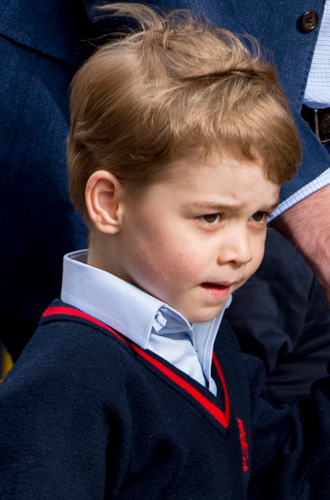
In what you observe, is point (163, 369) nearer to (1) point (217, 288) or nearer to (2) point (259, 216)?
(1) point (217, 288)

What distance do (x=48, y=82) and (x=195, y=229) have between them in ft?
1.87

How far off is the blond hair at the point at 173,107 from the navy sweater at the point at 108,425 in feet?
0.94

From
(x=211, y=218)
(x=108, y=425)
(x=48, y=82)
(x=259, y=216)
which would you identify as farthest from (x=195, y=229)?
(x=48, y=82)

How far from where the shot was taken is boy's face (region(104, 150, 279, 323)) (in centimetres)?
108

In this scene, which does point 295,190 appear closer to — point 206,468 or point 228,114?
point 228,114

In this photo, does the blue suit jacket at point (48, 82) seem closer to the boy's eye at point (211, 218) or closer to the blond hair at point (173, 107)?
the blond hair at point (173, 107)

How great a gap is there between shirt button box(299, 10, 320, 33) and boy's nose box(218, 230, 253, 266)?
0.58m

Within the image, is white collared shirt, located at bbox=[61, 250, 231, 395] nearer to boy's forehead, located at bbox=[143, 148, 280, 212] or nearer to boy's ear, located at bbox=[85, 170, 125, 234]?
boy's ear, located at bbox=[85, 170, 125, 234]

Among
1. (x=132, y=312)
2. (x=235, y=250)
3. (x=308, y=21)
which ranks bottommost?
(x=132, y=312)

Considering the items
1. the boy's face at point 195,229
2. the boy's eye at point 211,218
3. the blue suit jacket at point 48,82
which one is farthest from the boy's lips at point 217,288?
the blue suit jacket at point 48,82

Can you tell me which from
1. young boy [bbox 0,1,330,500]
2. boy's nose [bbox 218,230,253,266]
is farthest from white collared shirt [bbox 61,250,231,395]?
boy's nose [bbox 218,230,253,266]

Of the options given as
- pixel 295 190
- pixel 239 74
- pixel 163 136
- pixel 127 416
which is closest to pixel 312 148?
pixel 295 190

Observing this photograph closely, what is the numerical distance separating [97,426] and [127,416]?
0.19 feet

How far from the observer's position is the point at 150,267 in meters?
1.13
